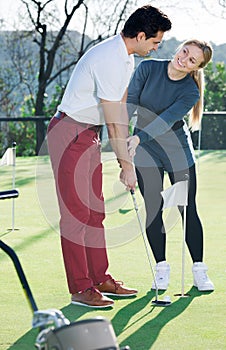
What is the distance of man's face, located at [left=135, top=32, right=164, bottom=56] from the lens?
367 cm

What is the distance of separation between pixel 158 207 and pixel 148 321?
729 mm

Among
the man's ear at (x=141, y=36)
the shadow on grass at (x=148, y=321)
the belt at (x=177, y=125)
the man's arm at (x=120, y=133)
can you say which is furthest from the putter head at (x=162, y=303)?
the man's ear at (x=141, y=36)

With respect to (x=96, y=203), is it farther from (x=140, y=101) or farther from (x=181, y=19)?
(x=181, y=19)

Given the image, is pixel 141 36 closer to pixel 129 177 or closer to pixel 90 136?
pixel 90 136

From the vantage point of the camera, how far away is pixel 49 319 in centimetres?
215

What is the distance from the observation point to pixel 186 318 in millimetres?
3682

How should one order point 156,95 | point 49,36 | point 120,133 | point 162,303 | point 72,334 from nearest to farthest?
point 72,334, point 120,133, point 162,303, point 156,95, point 49,36

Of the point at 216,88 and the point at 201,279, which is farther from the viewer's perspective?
the point at 216,88

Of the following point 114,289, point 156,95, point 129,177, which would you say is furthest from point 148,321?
point 156,95

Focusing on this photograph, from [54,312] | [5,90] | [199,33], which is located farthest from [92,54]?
[5,90]

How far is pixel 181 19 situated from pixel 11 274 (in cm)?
1093

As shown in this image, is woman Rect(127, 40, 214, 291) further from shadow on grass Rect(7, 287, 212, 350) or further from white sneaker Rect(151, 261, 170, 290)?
shadow on grass Rect(7, 287, 212, 350)

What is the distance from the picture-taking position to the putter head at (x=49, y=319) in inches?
84.2

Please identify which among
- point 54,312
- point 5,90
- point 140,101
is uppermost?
point 140,101
